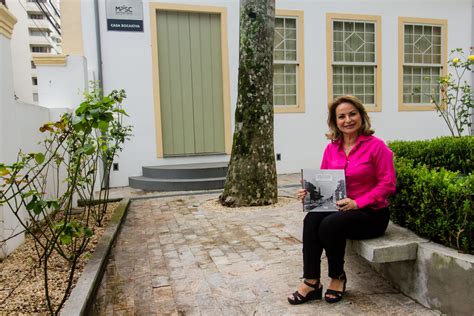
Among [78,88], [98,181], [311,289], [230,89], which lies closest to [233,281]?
[311,289]

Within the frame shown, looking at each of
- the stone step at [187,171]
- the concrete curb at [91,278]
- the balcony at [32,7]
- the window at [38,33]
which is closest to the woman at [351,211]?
the concrete curb at [91,278]

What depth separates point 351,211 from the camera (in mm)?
2590

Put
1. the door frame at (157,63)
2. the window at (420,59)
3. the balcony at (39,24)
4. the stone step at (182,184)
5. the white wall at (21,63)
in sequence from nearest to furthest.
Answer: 1. the stone step at (182,184)
2. the door frame at (157,63)
3. the window at (420,59)
4. the white wall at (21,63)
5. the balcony at (39,24)

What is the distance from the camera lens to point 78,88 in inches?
250

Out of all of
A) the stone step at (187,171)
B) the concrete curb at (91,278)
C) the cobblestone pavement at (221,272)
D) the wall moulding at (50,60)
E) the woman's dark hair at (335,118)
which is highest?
the wall moulding at (50,60)

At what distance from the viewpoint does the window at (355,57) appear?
9.09 m

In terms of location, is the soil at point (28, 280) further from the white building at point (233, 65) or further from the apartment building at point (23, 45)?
the apartment building at point (23, 45)

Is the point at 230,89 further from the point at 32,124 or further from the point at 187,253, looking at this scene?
the point at 187,253

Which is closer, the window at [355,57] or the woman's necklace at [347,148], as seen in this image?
the woman's necklace at [347,148]

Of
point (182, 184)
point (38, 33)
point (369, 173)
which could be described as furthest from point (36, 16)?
point (369, 173)

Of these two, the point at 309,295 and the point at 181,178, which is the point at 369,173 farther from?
the point at 181,178

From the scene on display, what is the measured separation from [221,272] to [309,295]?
34.5 inches

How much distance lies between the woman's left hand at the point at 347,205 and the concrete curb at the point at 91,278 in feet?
5.72

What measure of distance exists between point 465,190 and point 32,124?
178 inches
